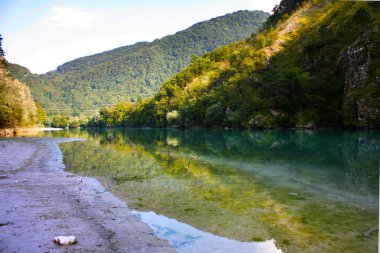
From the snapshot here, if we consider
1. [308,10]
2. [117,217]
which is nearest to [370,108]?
[117,217]

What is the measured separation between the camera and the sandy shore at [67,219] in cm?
900

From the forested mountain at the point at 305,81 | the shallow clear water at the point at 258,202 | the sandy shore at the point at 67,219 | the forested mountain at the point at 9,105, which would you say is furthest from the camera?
the forested mountain at the point at 305,81

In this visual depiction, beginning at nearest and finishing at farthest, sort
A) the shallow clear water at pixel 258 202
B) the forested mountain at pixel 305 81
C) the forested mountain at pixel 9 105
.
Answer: the shallow clear water at pixel 258 202, the forested mountain at pixel 9 105, the forested mountain at pixel 305 81

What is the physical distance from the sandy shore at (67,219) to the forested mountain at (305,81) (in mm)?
67880

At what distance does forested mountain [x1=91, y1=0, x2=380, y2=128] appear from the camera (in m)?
74.6

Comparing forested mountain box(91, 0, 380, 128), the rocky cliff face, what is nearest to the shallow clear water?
the rocky cliff face

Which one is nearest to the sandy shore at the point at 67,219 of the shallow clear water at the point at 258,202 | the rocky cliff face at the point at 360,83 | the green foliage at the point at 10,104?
the shallow clear water at the point at 258,202

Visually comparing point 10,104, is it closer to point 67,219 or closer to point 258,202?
point 67,219

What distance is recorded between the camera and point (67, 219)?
11500 millimetres

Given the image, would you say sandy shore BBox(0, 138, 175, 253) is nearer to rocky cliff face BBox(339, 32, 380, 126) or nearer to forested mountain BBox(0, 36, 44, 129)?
forested mountain BBox(0, 36, 44, 129)

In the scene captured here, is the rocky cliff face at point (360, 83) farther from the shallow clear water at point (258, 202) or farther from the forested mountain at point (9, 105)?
the forested mountain at point (9, 105)

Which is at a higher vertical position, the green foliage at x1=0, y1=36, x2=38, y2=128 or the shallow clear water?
the green foliage at x1=0, y1=36, x2=38, y2=128

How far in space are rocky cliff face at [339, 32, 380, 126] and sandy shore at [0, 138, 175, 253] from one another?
65778 mm

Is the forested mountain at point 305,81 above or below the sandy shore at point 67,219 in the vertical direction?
above
